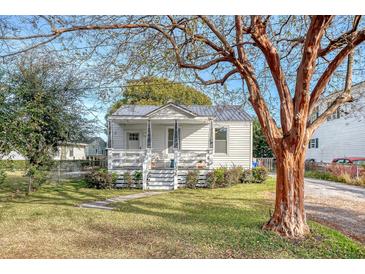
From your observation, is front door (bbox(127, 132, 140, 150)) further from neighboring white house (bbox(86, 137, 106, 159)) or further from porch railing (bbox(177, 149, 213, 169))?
porch railing (bbox(177, 149, 213, 169))

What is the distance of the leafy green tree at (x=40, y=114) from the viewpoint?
8688 millimetres

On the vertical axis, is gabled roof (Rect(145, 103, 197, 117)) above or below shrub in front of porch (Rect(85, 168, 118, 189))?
above

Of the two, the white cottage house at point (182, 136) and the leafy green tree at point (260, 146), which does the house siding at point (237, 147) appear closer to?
the white cottage house at point (182, 136)

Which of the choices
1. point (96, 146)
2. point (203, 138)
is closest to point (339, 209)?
point (203, 138)

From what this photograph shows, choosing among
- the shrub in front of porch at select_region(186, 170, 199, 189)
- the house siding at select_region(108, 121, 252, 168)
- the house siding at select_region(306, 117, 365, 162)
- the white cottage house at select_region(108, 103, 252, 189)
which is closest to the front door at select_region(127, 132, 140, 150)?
the white cottage house at select_region(108, 103, 252, 189)

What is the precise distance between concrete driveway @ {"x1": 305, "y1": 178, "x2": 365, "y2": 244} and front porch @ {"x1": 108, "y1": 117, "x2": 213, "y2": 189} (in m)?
4.64

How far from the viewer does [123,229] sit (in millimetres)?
5320

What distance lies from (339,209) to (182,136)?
883 cm

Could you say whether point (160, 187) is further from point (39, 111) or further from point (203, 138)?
point (39, 111)

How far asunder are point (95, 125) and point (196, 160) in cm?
492

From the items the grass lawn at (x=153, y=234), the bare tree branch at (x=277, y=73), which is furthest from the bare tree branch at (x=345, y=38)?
the grass lawn at (x=153, y=234)

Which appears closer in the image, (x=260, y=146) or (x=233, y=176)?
(x=233, y=176)

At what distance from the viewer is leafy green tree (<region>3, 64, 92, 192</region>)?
8688 mm

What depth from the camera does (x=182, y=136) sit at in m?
15.2
